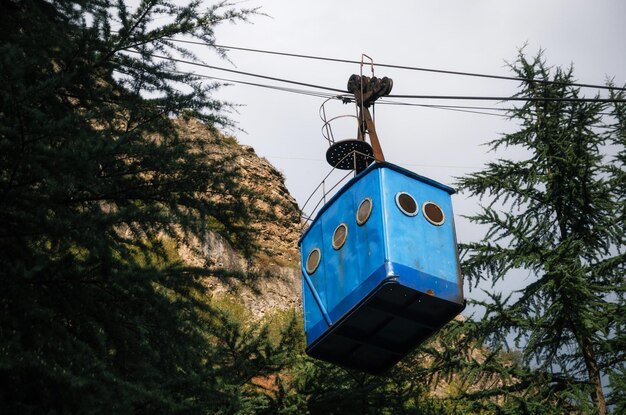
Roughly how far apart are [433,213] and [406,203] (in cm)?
42

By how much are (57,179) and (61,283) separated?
2.80 feet

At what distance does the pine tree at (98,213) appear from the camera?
504 cm

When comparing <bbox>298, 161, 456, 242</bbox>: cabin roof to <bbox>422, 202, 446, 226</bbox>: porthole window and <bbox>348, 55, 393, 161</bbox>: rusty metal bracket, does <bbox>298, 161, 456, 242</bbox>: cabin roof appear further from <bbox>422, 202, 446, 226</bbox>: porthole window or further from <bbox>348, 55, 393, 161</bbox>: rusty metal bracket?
<bbox>348, 55, 393, 161</bbox>: rusty metal bracket

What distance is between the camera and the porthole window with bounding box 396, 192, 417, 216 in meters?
8.06

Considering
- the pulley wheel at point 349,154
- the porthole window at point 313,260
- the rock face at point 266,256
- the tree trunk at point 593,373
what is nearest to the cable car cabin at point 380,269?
the porthole window at point 313,260

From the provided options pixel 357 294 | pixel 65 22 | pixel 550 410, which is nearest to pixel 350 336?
pixel 357 294

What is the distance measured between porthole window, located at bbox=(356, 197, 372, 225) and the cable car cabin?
11 mm

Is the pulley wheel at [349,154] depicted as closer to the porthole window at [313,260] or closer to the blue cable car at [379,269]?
the blue cable car at [379,269]

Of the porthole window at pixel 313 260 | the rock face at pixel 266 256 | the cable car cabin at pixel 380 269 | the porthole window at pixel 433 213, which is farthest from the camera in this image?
the rock face at pixel 266 256

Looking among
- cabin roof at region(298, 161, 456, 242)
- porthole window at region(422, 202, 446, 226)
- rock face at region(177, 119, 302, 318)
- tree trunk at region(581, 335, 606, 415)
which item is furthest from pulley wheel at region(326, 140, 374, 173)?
tree trunk at region(581, 335, 606, 415)

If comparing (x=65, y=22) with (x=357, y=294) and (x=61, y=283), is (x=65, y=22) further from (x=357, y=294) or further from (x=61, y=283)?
(x=357, y=294)

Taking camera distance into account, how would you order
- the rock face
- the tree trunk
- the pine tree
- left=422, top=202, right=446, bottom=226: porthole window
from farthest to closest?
the rock face
the tree trunk
left=422, top=202, right=446, bottom=226: porthole window
the pine tree

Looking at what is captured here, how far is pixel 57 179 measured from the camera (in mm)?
5062

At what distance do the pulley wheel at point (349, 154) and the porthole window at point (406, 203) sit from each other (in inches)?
46.1
